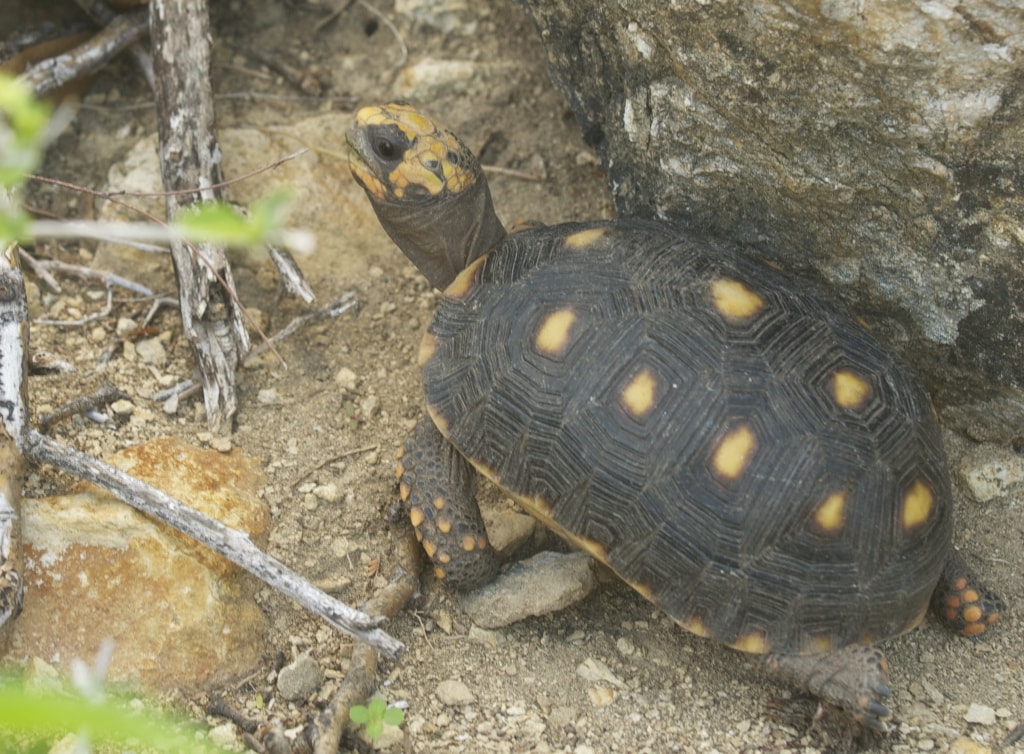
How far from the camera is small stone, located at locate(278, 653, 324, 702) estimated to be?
2343mm

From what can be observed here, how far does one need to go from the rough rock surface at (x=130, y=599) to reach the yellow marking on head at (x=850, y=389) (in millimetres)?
1529

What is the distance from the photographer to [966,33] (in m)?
2.08

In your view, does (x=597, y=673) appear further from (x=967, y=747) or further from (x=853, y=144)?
(x=853, y=144)

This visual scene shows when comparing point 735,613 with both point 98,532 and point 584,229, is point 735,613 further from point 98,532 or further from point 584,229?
point 98,532

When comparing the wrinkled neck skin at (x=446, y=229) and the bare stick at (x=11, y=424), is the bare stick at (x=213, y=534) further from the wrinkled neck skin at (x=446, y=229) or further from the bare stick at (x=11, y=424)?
the wrinkled neck skin at (x=446, y=229)

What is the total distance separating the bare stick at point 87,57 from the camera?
A: 3.36 meters

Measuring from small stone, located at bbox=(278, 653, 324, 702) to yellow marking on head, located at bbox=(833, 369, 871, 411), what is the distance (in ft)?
4.65

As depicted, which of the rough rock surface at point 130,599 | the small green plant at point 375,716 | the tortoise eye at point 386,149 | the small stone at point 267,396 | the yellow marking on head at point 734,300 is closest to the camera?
the small green plant at point 375,716

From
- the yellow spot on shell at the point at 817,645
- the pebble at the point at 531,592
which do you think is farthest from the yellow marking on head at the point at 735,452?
the pebble at the point at 531,592

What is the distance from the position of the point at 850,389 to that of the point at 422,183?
132 cm

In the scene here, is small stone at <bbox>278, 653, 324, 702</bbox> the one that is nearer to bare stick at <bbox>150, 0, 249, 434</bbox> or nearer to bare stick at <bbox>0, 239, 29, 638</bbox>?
→ bare stick at <bbox>0, 239, 29, 638</bbox>

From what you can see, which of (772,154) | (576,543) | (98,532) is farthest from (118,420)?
(772,154)

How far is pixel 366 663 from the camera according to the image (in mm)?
2355

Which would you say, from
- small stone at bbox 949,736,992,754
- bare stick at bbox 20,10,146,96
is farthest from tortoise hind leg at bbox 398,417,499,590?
bare stick at bbox 20,10,146,96
